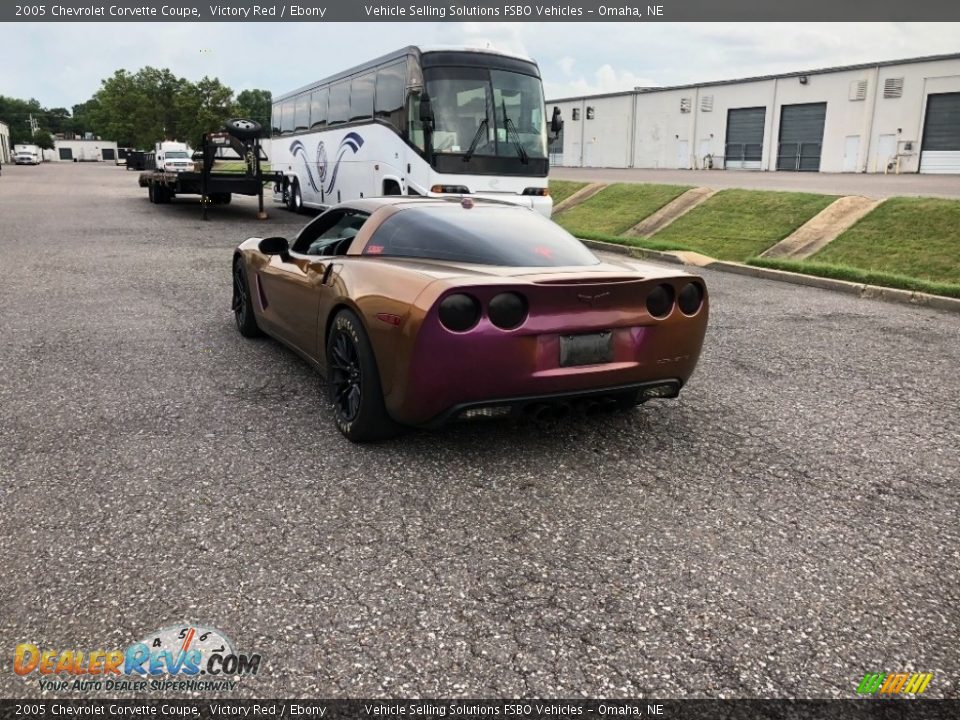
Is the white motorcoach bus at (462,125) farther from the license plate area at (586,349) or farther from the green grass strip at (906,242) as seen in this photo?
the license plate area at (586,349)

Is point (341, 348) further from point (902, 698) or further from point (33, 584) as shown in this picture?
point (902, 698)

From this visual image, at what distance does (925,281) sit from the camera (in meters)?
9.92

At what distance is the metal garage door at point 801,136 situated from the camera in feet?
149

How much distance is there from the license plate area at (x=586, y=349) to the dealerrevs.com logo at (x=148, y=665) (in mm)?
2093

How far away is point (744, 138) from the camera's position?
50062 millimetres

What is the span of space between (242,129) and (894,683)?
837 inches

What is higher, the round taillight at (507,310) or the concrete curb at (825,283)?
the round taillight at (507,310)

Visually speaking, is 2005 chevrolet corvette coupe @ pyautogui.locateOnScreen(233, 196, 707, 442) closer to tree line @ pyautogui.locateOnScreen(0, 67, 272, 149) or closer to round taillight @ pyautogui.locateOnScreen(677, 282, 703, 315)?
round taillight @ pyautogui.locateOnScreen(677, 282, 703, 315)

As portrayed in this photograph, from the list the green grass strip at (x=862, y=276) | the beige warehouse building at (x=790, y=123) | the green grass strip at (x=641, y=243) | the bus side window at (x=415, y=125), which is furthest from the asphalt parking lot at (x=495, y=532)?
the beige warehouse building at (x=790, y=123)

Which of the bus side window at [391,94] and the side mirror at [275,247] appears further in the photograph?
the bus side window at [391,94]

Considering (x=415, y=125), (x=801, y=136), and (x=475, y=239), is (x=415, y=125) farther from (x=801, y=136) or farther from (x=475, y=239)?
(x=801, y=136)

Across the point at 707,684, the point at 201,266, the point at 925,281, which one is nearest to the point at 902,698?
the point at 707,684

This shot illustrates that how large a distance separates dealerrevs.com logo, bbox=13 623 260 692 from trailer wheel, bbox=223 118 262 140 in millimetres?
20143

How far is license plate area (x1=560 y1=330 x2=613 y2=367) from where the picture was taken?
392 centimetres
